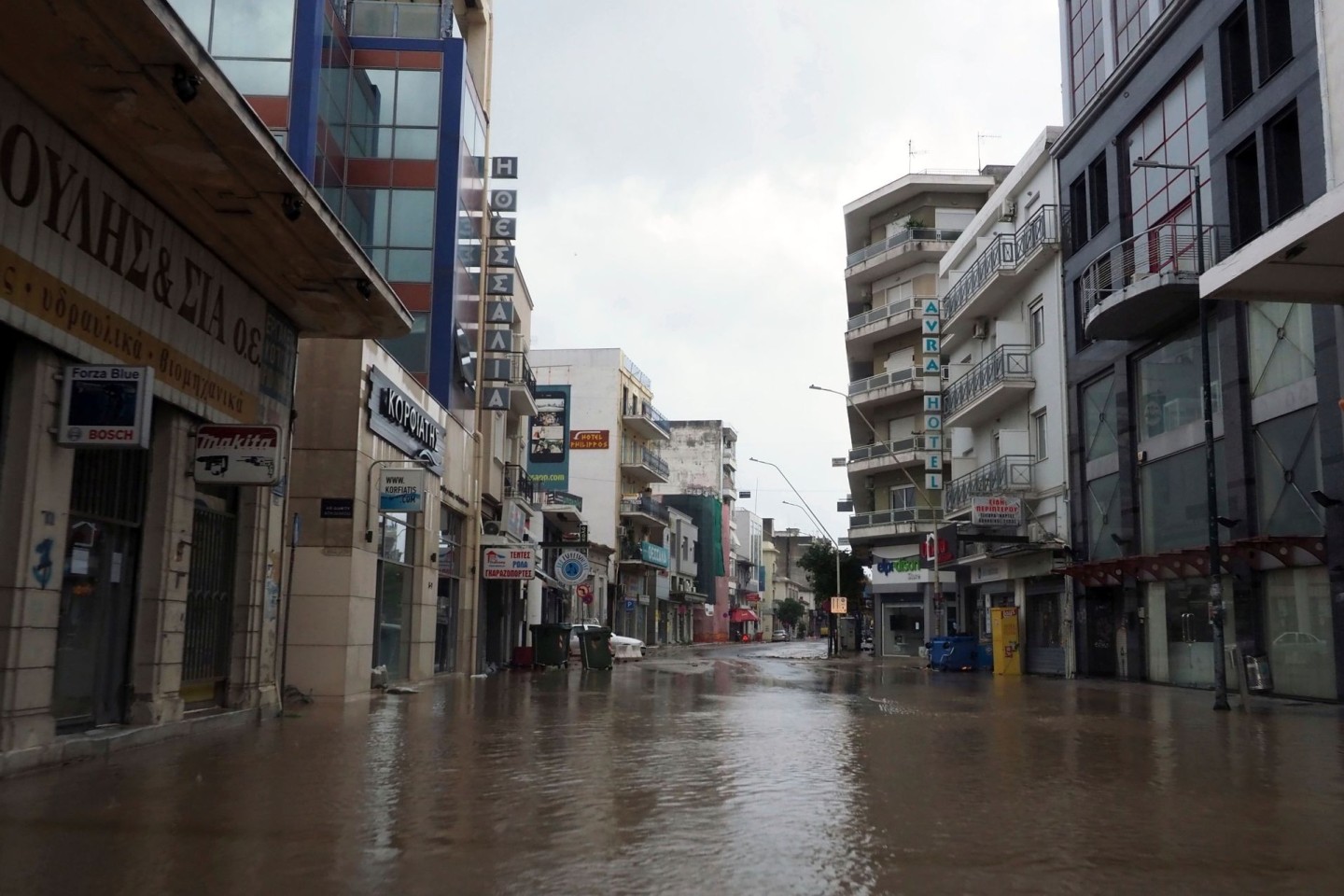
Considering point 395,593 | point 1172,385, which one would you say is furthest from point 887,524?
point 395,593

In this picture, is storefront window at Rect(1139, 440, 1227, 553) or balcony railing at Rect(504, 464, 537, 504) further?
balcony railing at Rect(504, 464, 537, 504)

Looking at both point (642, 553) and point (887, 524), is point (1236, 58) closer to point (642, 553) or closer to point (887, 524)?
point (887, 524)

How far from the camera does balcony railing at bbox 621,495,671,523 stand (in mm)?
71625

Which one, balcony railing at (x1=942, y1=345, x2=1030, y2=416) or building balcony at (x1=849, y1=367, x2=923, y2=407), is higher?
building balcony at (x1=849, y1=367, x2=923, y2=407)

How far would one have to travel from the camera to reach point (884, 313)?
51.4m

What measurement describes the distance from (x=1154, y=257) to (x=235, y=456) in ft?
66.2

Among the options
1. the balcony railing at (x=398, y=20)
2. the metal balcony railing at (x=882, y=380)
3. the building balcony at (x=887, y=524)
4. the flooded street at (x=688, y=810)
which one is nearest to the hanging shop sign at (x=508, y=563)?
the balcony railing at (x=398, y=20)

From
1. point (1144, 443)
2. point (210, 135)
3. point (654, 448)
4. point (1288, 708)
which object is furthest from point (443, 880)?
point (654, 448)

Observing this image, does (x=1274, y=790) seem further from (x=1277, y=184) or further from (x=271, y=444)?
(x=1277, y=184)

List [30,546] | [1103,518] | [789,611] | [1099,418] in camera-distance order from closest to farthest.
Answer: [30,546] < [1103,518] < [1099,418] < [789,611]

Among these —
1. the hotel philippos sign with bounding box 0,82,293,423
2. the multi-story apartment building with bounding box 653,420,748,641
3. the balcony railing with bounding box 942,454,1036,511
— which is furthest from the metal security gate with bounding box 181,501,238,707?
the multi-story apartment building with bounding box 653,420,748,641

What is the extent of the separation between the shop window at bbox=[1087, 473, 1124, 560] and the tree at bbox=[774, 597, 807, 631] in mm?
109678

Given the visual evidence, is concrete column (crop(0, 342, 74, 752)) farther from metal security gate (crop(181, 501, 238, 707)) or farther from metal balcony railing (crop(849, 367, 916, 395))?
metal balcony railing (crop(849, 367, 916, 395))

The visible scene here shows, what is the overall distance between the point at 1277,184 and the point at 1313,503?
19.7 ft
